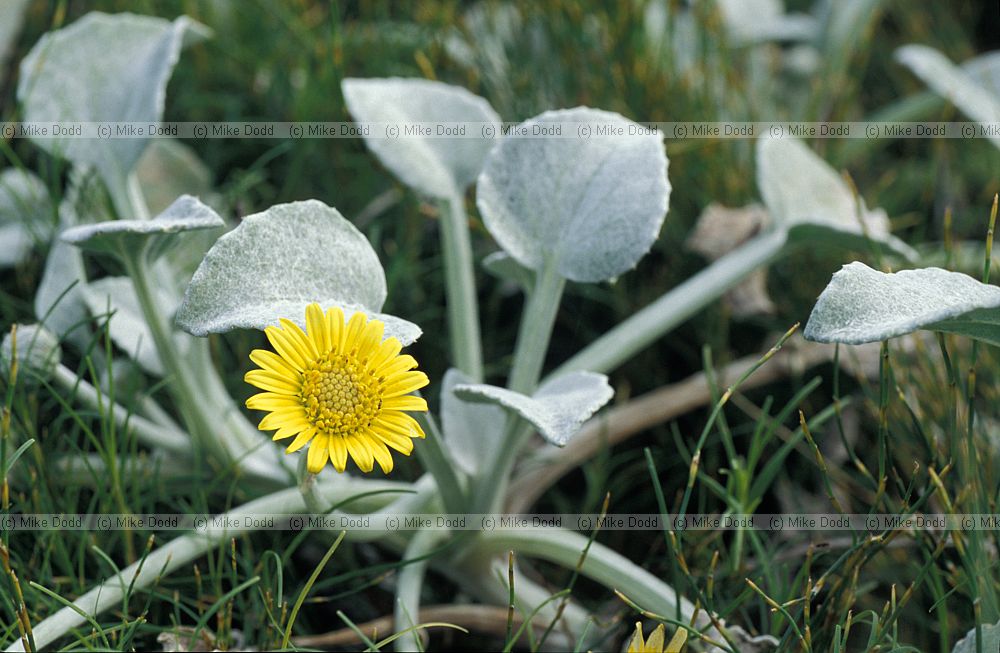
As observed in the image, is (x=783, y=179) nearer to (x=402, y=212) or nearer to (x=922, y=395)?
(x=922, y=395)

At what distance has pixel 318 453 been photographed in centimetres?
67

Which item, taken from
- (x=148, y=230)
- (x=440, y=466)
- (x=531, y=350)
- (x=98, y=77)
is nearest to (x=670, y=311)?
(x=531, y=350)

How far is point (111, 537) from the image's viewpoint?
0.90 m

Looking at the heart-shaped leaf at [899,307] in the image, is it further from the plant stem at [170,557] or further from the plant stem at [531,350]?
the plant stem at [170,557]

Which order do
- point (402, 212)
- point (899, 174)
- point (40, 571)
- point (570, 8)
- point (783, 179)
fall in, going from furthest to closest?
point (899, 174)
point (570, 8)
point (402, 212)
point (783, 179)
point (40, 571)

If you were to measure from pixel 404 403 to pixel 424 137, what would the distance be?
16.8 inches

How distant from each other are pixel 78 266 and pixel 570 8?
0.84 meters

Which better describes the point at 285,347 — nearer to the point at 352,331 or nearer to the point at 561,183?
the point at 352,331

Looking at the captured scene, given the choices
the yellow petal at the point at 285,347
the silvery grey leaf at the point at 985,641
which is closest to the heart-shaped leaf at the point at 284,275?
the yellow petal at the point at 285,347

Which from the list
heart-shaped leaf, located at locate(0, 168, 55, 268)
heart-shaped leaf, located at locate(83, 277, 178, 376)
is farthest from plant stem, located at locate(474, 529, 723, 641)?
heart-shaped leaf, located at locate(0, 168, 55, 268)

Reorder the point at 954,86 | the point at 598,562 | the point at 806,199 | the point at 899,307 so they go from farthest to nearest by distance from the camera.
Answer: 1. the point at 954,86
2. the point at 806,199
3. the point at 598,562
4. the point at 899,307

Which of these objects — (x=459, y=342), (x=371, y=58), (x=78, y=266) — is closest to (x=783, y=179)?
(x=459, y=342)

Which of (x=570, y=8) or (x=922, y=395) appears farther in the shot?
(x=570, y=8)

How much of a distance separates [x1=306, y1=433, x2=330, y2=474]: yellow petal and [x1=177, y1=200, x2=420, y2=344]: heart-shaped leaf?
0.09m
